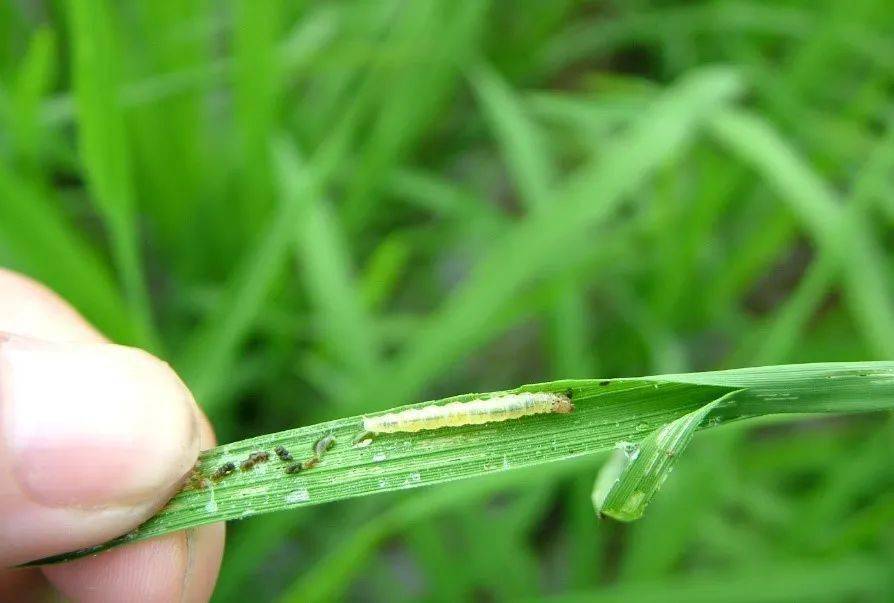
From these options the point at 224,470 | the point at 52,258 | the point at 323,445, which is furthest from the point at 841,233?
the point at 52,258

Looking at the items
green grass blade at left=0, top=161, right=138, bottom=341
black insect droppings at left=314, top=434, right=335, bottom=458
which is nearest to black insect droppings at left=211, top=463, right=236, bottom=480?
black insect droppings at left=314, top=434, right=335, bottom=458

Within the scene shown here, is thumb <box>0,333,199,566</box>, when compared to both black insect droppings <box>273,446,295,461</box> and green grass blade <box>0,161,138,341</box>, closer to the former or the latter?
black insect droppings <box>273,446,295,461</box>

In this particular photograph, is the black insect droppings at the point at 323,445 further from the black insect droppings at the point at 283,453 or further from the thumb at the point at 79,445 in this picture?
the thumb at the point at 79,445

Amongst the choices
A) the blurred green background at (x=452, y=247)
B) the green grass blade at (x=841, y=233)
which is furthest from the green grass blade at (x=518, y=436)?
the green grass blade at (x=841, y=233)

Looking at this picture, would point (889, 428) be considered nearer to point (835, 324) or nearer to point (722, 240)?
point (835, 324)

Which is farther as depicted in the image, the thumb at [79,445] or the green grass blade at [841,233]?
the green grass blade at [841,233]

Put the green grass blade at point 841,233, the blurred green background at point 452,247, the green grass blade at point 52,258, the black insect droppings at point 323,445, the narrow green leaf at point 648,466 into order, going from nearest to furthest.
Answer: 1. the narrow green leaf at point 648,466
2. the black insect droppings at point 323,445
3. the green grass blade at point 52,258
4. the blurred green background at point 452,247
5. the green grass blade at point 841,233
